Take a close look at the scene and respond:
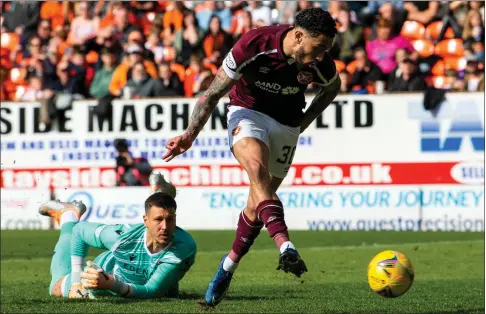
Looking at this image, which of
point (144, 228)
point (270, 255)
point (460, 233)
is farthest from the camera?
point (460, 233)

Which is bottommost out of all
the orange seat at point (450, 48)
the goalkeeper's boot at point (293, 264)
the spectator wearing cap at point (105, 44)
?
the goalkeeper's boot at point (293, 264)

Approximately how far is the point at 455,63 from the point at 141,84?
6105 mm

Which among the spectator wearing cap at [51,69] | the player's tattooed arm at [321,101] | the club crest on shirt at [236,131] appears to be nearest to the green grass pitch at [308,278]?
the club crest on shirt at [236,131]

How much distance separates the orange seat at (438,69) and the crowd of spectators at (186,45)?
2 centimetres

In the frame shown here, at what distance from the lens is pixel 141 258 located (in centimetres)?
952

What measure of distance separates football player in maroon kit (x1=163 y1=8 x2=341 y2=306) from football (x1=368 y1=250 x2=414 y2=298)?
1.01m

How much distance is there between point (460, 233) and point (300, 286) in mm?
7069

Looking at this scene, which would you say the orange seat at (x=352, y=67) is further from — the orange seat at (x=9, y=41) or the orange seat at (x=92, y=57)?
the orange seat at (x=9, y=41)

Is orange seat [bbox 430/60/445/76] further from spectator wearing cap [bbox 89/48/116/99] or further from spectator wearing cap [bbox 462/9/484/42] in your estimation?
spectator wearing cap [bbox 89/48/116/99]

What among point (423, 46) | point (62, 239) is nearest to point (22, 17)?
point (423, 46)

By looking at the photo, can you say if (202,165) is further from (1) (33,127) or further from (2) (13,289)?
(2) (13,289)

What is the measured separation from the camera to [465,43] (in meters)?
19.7

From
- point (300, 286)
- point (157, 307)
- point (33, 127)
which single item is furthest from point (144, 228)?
point (33, 127)

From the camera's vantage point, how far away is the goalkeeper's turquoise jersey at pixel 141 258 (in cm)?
938
